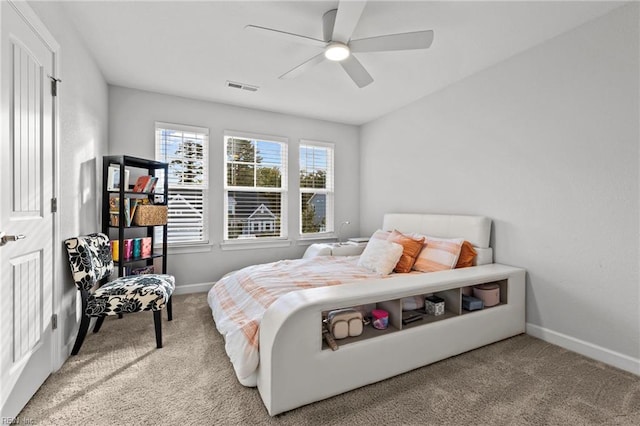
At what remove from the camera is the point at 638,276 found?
1972mm

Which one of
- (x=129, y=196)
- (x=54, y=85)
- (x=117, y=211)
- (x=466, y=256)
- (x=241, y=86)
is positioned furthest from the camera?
(x=241, y=86)

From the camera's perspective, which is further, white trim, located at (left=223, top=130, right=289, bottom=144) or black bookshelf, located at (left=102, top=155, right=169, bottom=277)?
white trim, located at (left=223, top=130, right=289, bottom=144)

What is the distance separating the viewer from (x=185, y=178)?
3730mm

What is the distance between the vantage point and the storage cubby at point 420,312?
6.21ft

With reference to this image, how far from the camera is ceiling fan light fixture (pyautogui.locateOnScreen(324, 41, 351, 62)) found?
2095 millimetres

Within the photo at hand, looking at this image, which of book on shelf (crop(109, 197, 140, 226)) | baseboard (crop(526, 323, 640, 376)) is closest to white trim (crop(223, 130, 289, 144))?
book on shelf (crop(109, 197, 140, 226))

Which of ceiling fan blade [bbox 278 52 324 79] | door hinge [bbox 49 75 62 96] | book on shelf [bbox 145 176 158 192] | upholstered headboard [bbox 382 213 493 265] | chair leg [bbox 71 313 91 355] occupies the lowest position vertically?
chair leg [bbox 71 313 91 355]

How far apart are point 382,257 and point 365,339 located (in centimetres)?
108

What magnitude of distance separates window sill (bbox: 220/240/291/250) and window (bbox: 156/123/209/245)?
290 mm

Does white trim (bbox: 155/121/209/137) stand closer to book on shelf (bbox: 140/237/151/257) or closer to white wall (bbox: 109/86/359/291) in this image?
white wall (bbox: 109/86/359/291)

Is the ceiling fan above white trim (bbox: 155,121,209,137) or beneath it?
above

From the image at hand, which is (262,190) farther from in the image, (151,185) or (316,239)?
(151,185)

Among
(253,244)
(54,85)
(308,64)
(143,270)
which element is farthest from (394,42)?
(143,270)

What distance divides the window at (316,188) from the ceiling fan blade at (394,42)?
243 cm
